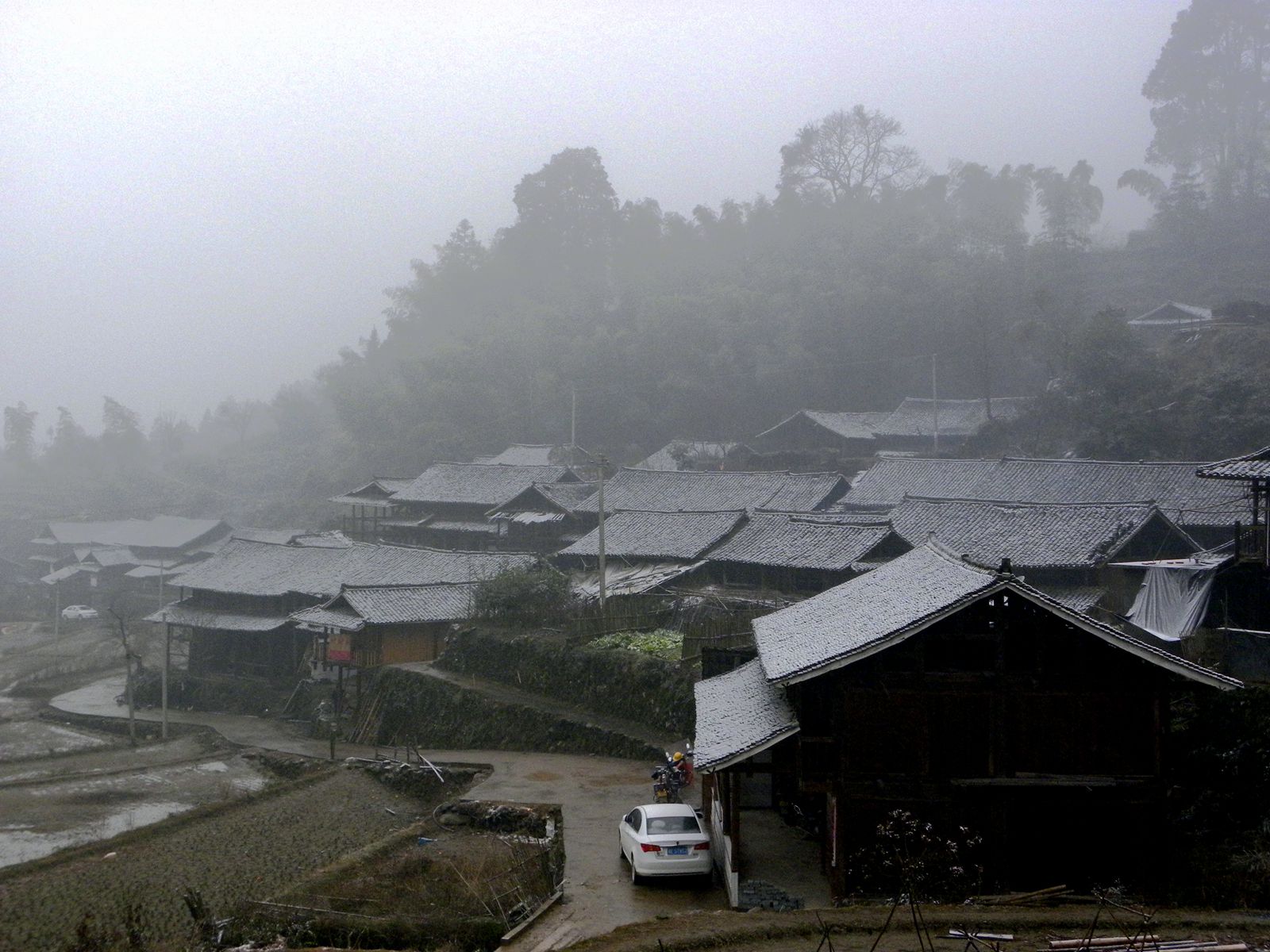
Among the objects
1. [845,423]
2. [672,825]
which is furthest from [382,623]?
[845,423]

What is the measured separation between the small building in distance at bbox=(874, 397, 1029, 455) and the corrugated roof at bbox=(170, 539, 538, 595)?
2040cm

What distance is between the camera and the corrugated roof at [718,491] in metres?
37.0

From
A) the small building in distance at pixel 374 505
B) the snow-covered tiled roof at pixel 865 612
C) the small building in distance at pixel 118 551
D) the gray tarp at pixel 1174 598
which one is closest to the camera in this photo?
the snow-covered tiled roof at pixel 865 612

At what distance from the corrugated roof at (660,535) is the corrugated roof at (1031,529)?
220 inches

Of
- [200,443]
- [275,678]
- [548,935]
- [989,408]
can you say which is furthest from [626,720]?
[200,443]

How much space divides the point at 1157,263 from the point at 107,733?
6282 centimetres

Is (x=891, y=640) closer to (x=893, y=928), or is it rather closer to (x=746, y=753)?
(x=746, y=753)

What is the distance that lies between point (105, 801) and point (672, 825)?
1515 centimetres

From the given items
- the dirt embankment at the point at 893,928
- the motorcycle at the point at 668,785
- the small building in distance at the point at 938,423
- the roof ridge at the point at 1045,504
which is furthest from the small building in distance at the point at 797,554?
the small building in distance at the point at 938,423

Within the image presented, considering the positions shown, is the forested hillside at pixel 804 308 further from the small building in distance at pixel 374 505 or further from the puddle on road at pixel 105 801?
the puddle on road at pixel 105 801

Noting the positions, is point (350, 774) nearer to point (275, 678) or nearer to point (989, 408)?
point (275, 678)

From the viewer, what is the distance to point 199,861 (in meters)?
17.3

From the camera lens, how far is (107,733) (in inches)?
1177

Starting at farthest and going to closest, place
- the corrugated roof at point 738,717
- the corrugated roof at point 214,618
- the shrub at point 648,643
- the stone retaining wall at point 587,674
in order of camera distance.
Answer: the corrugated roof at point 214,618, the shrub at point 648,643, the stone retaining wall at point 587,674, the corrugated roof at point 738,717
